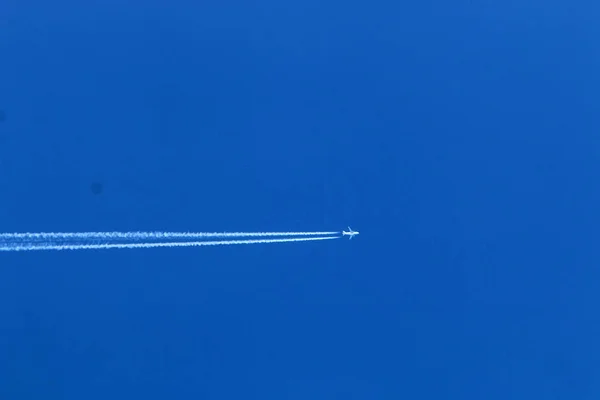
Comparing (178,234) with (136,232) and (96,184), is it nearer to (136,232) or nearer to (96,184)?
(136,232)

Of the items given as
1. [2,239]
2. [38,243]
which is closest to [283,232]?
[38,243]

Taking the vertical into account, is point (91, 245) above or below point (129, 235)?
below

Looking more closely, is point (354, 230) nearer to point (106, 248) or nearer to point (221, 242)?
point (221, 242)

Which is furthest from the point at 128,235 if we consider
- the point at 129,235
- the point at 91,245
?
the point at 91,245

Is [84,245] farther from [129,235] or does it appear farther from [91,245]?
[129,235]

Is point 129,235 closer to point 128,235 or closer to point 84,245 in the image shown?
point 128,235

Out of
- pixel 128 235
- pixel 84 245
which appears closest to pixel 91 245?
pixel 84 245

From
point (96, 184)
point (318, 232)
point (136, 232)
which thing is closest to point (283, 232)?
point (318, 232)

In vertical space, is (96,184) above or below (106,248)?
above

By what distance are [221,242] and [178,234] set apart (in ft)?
1.97

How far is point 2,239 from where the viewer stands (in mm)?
7812

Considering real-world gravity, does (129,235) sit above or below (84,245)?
above

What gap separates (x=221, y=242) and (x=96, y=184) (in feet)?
6.22

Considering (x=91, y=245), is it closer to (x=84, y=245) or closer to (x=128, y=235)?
(x=84, y=245)
